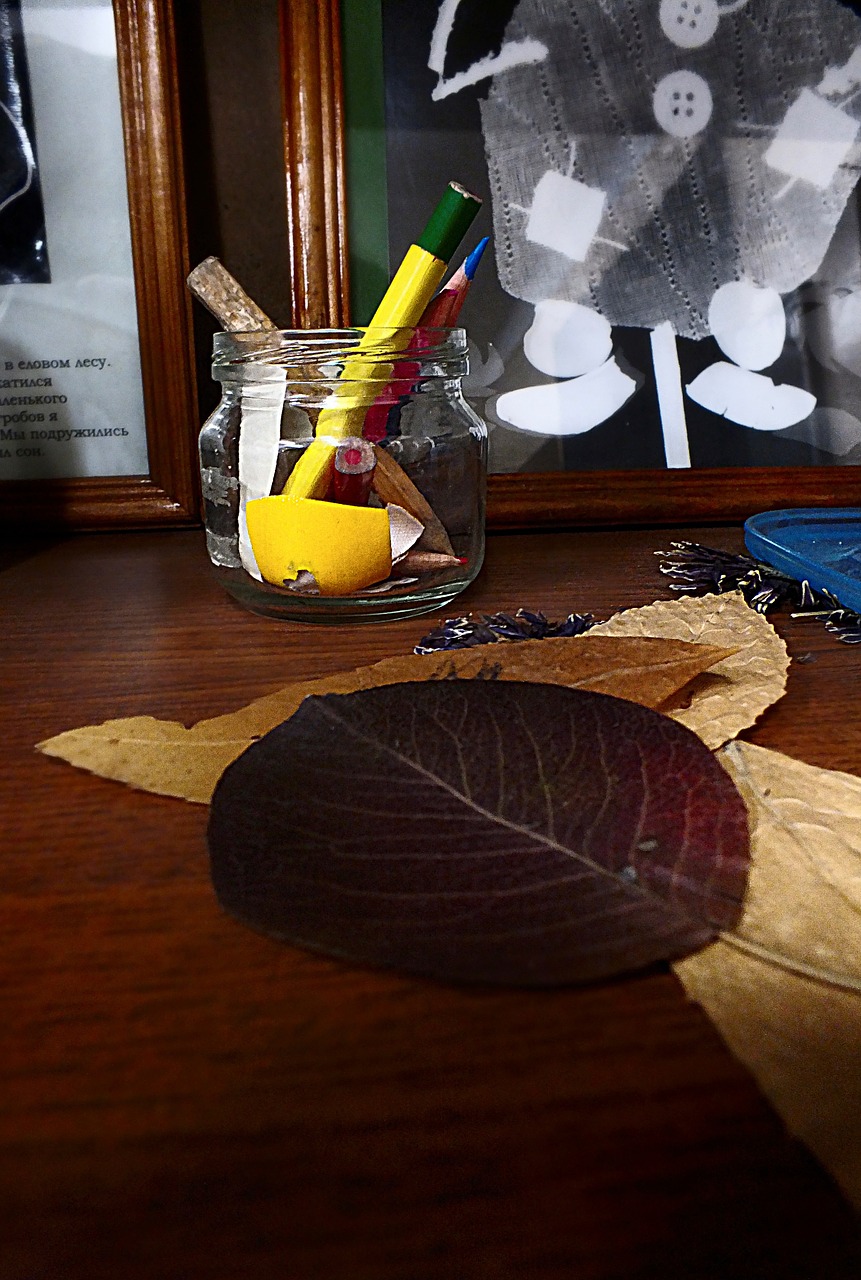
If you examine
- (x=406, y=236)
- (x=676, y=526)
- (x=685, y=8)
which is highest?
(x=685, y=8)

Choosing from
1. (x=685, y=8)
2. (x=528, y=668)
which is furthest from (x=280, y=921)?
(x=685, y=8)

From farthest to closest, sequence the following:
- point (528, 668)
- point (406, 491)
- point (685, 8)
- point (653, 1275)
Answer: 1. point (685, 8)
2. point (406, 491)
3. point (528, 668)
4. point (653, 1275)

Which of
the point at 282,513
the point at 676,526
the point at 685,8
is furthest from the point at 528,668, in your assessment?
the point at 685,8

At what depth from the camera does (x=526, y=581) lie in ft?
1.68

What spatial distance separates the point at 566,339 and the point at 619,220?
0.08 meters

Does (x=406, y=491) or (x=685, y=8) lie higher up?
(x=685, y=8)

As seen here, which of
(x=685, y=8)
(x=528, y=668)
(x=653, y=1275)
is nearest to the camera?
(x=653, y=1275)

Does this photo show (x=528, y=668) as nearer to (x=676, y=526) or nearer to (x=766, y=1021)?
(x=766, y=1021)

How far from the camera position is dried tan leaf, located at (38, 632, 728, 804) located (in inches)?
11.2

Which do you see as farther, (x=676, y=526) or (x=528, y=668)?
(x=676, y=526)

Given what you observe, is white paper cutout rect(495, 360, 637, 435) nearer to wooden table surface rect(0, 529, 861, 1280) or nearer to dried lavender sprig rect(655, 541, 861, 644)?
dried lavender sprig rect(655, 541, 861, 644)

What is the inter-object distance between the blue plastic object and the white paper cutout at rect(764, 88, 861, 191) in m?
0.25

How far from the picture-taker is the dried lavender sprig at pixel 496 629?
15.5 inches

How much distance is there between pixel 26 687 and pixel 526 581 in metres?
0.25
